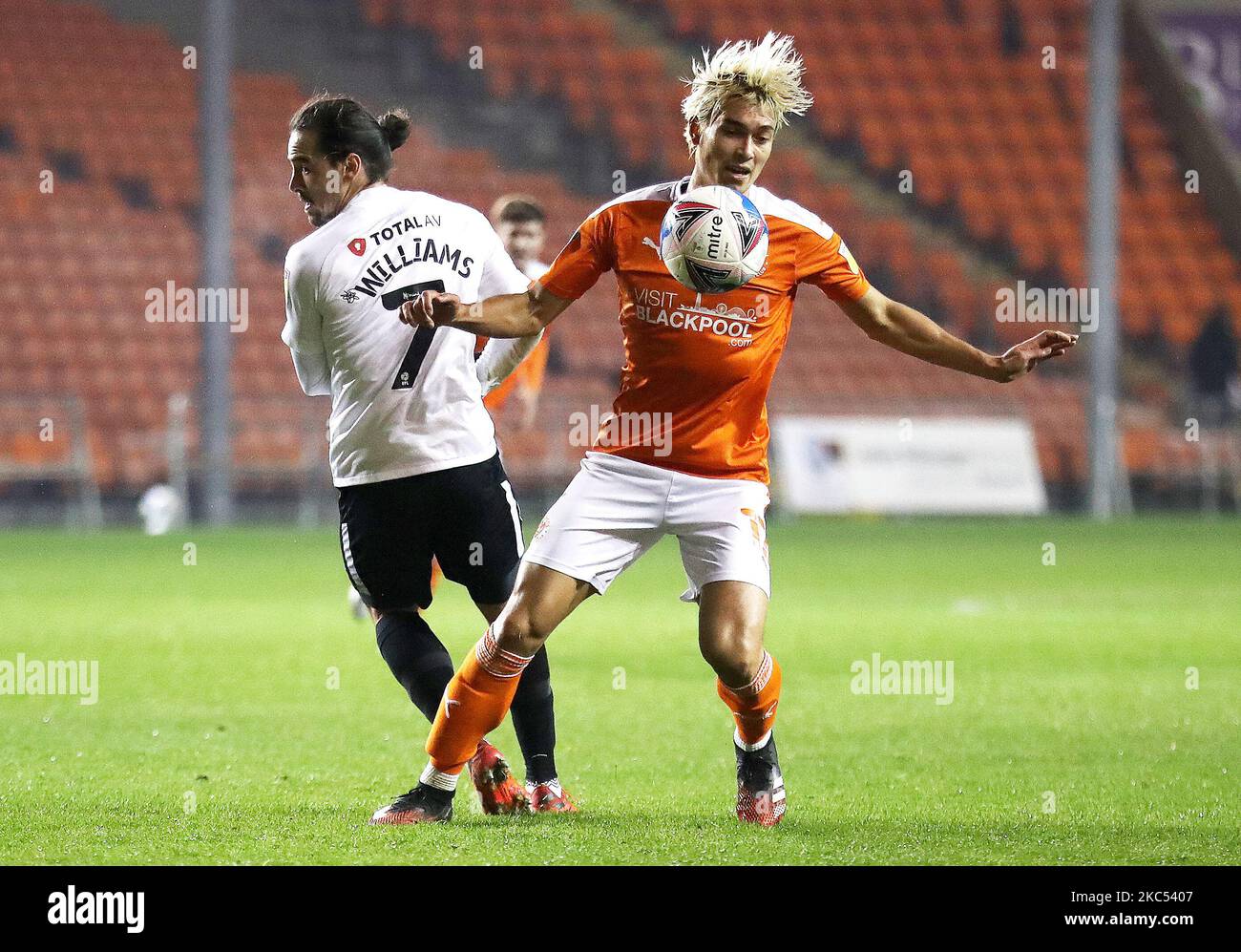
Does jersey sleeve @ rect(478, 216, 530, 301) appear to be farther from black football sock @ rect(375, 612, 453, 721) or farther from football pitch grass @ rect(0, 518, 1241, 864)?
football pitch grass @ rect(0, 518, 1241, 864)

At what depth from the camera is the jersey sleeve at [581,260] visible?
488 centimetres

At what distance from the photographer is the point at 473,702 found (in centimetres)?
488

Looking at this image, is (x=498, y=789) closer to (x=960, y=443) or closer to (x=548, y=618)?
(x=548, y=618)

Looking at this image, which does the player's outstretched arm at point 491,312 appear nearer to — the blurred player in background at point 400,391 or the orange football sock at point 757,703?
the blurred player in background at point 400,391

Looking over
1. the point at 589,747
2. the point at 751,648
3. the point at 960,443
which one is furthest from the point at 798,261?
the point at 960,443

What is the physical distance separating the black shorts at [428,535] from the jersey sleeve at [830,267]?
1.01m

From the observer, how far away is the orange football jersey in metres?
4.85

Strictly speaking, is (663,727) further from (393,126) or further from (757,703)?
(393,126)

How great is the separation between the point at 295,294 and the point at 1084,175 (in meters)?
21.3

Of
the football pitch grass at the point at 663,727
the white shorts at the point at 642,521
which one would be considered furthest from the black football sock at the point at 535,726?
the white shorts at the point at 642,521

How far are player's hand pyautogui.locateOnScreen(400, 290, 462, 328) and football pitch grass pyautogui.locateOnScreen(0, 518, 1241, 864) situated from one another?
49.8 inches

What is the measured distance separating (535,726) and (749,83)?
71.9 inches

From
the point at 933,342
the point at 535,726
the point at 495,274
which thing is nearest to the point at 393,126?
the point at 495,274

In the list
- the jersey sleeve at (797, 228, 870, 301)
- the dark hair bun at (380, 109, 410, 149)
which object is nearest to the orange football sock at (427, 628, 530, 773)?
the jersey sleeve at (797, 228, 870, 301)
